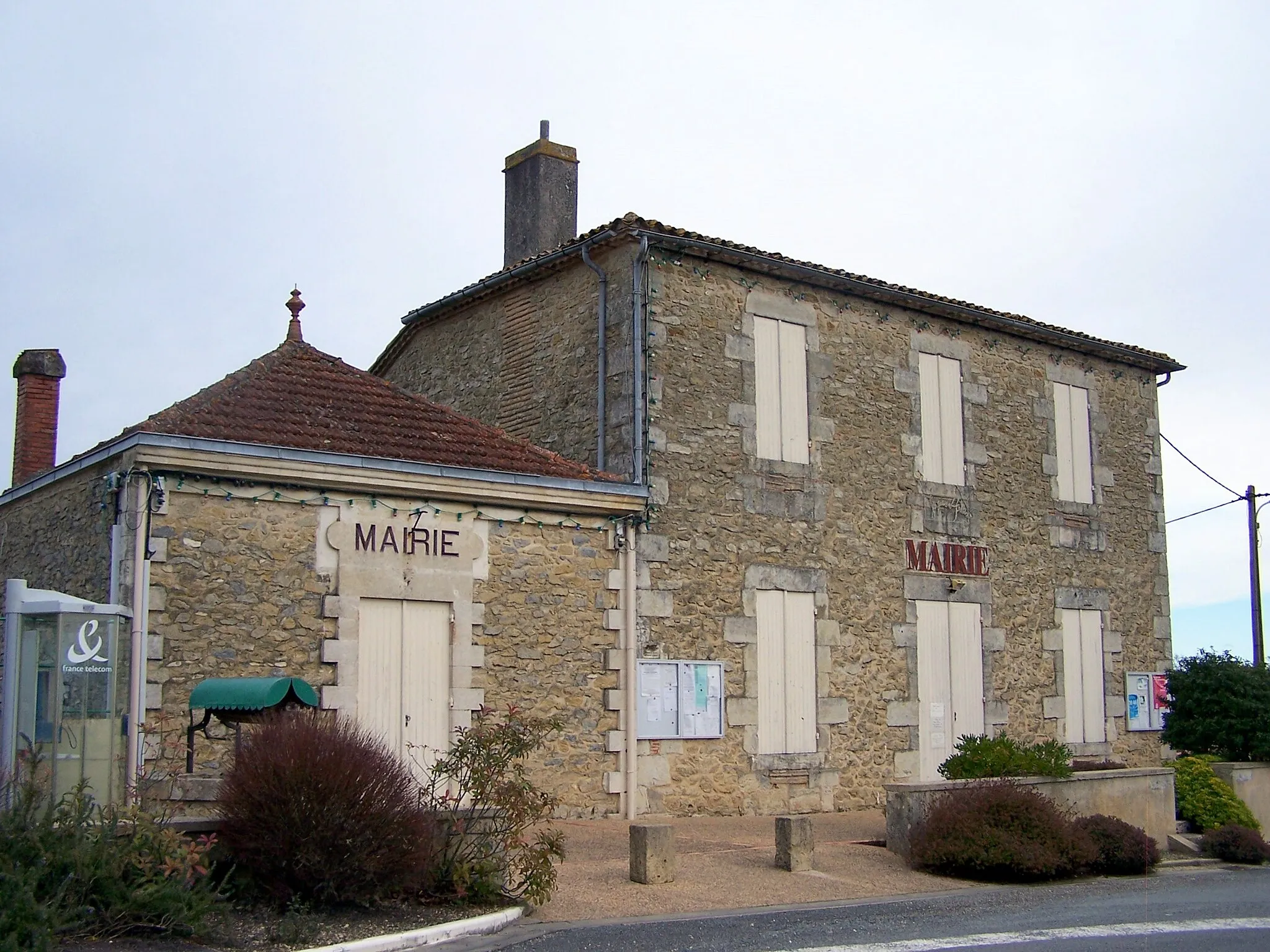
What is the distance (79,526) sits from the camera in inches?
441

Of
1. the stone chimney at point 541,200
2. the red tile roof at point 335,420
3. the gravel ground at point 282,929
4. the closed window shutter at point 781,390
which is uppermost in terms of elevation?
the stone chimney at point 541,200

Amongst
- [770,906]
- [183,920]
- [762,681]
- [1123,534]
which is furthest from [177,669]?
[1123,534]

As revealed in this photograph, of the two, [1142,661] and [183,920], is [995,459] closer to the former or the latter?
[1142,661]

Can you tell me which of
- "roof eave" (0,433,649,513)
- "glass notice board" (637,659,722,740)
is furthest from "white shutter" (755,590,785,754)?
"roof eave" (0,433,649,513)

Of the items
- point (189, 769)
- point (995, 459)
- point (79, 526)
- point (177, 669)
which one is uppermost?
point (995, 459)

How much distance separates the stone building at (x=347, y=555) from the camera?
34.1 ft

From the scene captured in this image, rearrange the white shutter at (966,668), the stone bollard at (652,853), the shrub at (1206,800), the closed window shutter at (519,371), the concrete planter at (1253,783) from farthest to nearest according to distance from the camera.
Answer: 1. the white shutter at (966,668)
2. the closed window shutter at (519,371)
3. the concrete planter at (1253,783)
4. the shrub at (1206,800)
5. the stone bollard at (652,853)

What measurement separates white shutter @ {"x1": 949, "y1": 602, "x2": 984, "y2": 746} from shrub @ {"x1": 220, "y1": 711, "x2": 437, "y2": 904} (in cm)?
888

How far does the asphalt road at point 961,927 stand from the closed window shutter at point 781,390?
5.59m

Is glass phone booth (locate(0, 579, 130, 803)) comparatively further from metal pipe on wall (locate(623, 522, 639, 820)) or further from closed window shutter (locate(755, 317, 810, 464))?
closed window shutter (locate(755, 317, 810, 464))

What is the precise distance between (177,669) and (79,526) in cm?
178

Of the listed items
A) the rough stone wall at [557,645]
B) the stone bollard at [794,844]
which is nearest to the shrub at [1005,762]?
the stone bollard at [794,844]

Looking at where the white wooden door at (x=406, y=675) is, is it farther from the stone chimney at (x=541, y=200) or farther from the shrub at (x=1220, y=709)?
the shrub at (x=1220, y=709)

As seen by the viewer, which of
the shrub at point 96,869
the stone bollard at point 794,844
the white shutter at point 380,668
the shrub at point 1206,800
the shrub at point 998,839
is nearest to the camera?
the shrub at point 96,869
